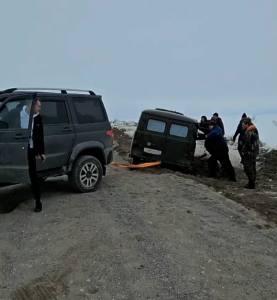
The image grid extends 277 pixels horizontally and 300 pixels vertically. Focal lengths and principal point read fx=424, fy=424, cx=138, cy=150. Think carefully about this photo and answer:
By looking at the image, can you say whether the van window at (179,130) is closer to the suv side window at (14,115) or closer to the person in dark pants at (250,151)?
the person in dark pants at (250,151)

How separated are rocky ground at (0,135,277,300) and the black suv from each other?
0.54 metres

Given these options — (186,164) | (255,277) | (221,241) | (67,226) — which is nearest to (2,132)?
(67,226)

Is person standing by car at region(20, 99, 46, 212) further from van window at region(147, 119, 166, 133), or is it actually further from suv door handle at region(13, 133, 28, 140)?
van window at region(147, 119, 166, 133)

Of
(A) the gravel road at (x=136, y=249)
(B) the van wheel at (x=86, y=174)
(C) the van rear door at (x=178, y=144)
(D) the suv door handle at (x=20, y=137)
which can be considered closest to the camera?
(A) the gravel road at (x=136, y=249)

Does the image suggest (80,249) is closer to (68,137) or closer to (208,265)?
A: (208,265)

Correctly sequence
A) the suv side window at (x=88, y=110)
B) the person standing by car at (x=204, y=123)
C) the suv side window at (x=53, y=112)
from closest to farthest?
the suv side window at (x=53, y=112) → the suv side window at (x=88, y=110) → the person standing by car at (x=204, y=123)

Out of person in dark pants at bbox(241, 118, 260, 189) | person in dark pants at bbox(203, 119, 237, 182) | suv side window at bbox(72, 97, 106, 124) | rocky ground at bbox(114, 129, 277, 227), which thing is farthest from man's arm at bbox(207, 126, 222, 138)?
suv side window at bbox(72, 97, 106, 124)

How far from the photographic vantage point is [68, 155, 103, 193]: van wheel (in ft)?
26.7

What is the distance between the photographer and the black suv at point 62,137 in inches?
276

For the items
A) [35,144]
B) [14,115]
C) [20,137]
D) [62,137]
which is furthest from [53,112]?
[35,144]

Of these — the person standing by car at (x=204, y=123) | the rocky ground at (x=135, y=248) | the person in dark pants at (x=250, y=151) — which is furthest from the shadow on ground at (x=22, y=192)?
the person standing by car at (x=204, y=123)

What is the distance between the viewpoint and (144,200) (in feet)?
25.7

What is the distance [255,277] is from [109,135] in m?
4.76

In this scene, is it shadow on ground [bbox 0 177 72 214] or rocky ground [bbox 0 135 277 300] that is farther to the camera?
shadow on ground [bbox 0 177 72 214]
